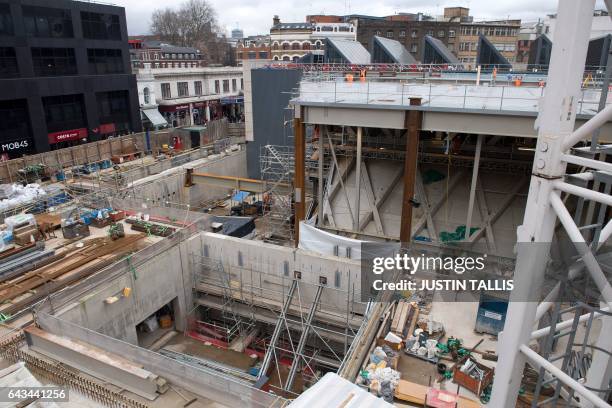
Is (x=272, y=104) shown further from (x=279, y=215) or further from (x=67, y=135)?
(x=67, y=135)

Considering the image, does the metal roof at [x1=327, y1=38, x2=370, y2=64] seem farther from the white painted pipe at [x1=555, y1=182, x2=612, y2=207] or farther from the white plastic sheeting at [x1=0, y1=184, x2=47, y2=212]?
the white painted pipe at [x1=555, y1=182, x2=612, y2=207]

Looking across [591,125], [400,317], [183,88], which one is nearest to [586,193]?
[591,125]

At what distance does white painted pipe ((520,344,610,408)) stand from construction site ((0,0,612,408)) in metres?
0.04

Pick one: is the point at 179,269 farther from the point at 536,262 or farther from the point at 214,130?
the point at 214,130

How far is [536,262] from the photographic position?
484 cm

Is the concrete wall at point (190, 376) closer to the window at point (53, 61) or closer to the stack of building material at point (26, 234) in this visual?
the stack of building material at point (26, 234)

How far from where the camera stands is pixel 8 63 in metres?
32.7

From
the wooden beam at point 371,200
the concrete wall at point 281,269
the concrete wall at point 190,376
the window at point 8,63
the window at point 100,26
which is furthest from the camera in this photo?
the window at point 100,26

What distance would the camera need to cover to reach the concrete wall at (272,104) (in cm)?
2838

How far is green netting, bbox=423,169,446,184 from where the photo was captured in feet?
63.3

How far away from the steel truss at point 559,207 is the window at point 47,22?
40.4m

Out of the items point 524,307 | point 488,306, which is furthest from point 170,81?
point 524,307

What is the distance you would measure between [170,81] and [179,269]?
39.2m

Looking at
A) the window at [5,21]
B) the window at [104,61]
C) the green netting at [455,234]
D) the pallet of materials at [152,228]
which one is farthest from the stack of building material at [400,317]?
the window at [104,61]
